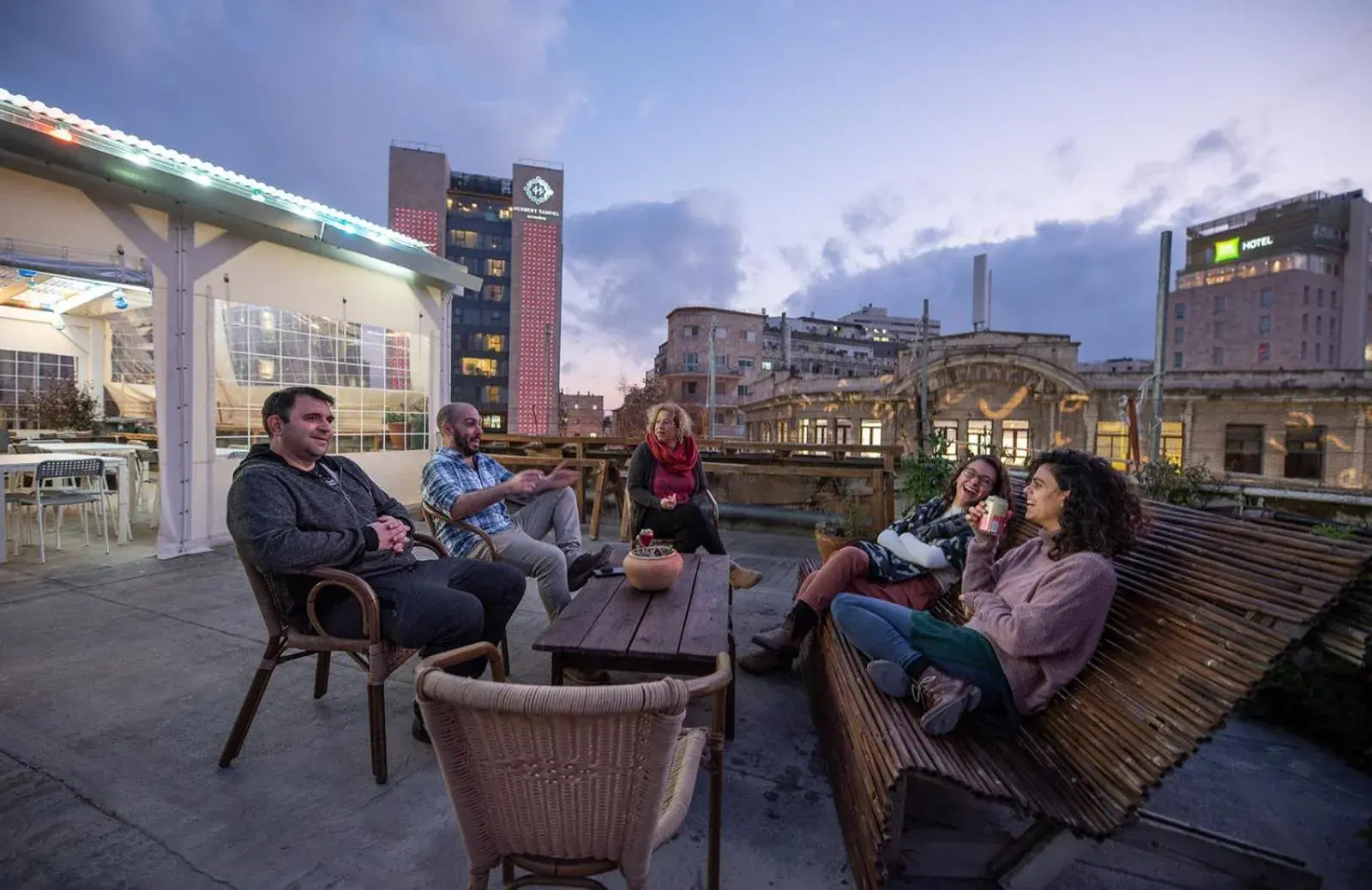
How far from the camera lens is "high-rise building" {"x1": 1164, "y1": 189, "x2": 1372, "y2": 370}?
57969 millimetres

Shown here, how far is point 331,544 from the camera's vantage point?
2.27 meters

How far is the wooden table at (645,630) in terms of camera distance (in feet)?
6.56

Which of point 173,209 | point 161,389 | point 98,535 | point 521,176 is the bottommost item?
point 98,535

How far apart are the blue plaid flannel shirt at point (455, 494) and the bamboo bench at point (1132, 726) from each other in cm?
226

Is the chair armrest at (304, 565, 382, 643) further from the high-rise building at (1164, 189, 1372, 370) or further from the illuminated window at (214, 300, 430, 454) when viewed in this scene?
the high-rise building at (1164, 189, 1372, 370)

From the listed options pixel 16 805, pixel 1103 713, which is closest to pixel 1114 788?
pixel 1103 713

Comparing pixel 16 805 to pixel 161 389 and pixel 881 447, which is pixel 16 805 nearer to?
pixel 161 389

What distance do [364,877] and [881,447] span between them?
5.76 m

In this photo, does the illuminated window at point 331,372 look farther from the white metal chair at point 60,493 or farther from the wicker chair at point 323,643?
the wicker chair at point 323,643

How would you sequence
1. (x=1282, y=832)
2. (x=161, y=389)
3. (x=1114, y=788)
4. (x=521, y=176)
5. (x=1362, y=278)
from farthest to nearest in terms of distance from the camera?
(x=1362, y=278) → (x=521, y=176) → (x=161, y=389) → (x=1282, y=832) → (x=1114, y=788)

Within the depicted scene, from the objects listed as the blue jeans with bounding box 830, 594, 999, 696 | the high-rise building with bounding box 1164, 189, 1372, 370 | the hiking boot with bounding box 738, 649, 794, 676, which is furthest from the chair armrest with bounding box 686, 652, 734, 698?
the high-rise building with bounding box 1164, 189, 1372, 370

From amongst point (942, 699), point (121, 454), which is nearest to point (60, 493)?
point (121, 454)

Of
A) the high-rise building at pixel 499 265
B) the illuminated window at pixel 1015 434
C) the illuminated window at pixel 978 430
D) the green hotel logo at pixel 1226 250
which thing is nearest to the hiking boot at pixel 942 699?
the illuminated window at pixel 1015 434

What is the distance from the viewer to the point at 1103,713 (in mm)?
1651
